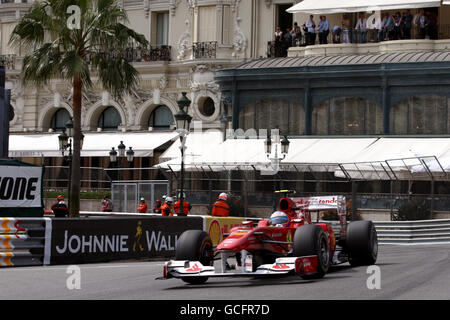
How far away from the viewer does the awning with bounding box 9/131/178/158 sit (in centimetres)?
5072

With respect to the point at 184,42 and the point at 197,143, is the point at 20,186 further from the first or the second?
the point at 184,42

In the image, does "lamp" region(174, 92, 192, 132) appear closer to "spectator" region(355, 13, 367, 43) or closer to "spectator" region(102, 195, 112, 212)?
"spectator" region(102, 195, 112, 212)

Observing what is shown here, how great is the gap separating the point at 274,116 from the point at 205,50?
7336mm

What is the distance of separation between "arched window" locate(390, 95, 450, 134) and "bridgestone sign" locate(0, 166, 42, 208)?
1987 centimetres

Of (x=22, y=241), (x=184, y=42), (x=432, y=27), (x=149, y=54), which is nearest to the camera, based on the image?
(x=22, y=241)

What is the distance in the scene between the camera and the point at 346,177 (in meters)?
36.2

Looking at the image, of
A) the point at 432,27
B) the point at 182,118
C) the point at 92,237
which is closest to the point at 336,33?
the point at 432,27

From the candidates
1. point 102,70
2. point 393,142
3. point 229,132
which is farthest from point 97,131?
point 102,70

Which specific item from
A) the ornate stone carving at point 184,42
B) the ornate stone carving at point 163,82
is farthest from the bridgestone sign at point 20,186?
the ornate stone carving at point 163,82

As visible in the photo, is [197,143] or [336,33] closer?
[336,33]

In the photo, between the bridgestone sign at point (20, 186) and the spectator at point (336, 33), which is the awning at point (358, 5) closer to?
the spectator at point (336, 33)

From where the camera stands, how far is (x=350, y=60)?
143 ft

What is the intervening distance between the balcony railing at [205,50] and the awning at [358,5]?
7147mm

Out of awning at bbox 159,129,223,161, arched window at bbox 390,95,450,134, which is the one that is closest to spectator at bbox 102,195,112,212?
awning at bbox 159,129,223,161
